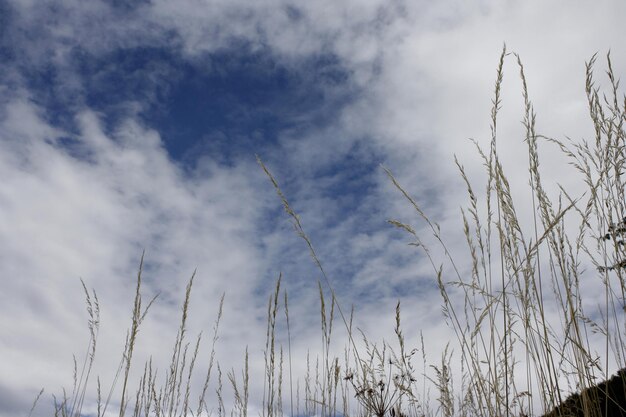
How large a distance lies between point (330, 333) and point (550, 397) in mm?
1253

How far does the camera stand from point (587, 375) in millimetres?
2152

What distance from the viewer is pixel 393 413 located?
2.40 meters

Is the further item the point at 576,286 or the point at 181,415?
the point at 181,415

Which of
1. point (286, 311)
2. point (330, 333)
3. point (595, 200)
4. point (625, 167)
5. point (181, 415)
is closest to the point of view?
point (625, 167)

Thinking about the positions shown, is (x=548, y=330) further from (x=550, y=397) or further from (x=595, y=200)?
A: (x=595, y=200)

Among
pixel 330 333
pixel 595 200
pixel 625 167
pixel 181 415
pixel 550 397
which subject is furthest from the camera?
pixel 181 415

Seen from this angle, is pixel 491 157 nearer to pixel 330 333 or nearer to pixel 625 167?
pixel 625 167

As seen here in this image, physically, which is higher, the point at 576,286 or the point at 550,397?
the point at 576,286

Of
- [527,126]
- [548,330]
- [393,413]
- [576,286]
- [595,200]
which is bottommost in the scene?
[393,413]

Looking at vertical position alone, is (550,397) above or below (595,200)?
below

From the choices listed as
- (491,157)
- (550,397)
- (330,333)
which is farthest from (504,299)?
(330,333)

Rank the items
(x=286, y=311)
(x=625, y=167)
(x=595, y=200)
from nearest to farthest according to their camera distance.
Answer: (x=625, y=167), (x=595, y=200), (x=286, y=311)

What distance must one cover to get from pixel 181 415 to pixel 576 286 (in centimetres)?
293

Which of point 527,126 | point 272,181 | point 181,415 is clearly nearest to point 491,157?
point 527,126
